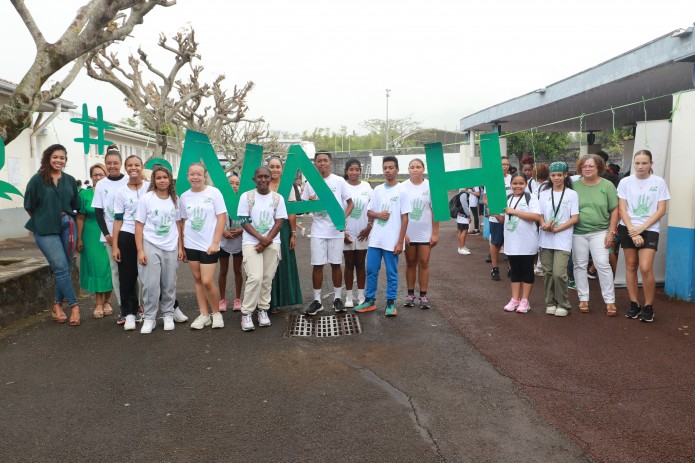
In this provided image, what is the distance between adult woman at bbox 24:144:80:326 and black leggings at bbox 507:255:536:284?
528 cm

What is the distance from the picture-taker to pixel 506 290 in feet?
25.8

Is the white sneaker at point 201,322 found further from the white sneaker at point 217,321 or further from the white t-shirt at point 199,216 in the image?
the white t-shirt at point 199,216

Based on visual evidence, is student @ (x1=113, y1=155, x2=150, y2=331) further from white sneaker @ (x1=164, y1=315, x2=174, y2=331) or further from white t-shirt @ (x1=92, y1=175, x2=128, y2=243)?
white sneaker @ (x1=164, y1=315, x2=174, y2=331)

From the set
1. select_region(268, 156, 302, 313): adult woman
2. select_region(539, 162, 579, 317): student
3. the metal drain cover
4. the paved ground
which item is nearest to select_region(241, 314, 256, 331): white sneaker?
the paved ground

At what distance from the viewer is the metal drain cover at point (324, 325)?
5891 millimetres

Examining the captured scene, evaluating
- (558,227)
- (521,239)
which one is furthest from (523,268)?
(558,227)

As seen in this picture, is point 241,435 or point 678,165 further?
point 678,165

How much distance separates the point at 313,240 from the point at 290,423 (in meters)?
3.17

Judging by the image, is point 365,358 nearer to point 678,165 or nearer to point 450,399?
point 450,399

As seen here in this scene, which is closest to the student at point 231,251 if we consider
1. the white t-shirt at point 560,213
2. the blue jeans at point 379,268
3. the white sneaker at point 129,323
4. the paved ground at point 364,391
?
the paved ground at point 364,391

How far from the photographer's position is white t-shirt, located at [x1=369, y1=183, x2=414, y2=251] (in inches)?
252

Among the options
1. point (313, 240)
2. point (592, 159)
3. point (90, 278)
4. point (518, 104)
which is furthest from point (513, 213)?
point (518, 104)

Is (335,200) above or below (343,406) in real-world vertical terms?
above

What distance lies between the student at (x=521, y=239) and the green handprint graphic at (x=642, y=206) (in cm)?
108
